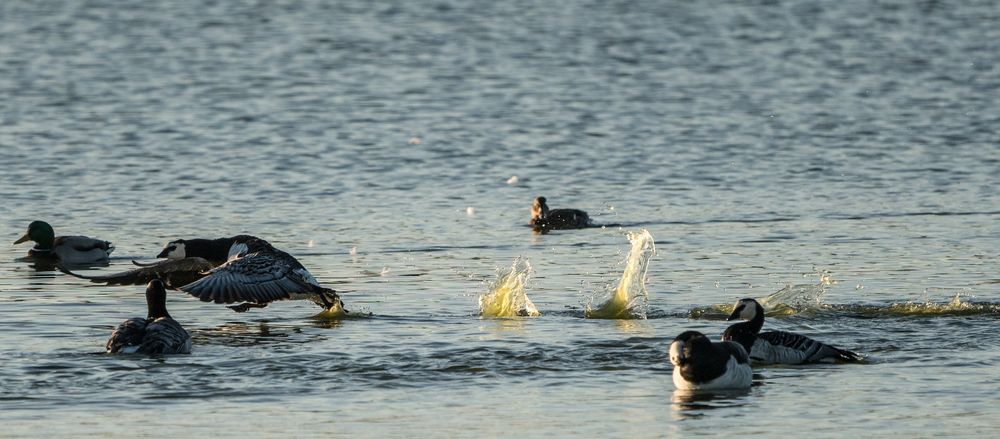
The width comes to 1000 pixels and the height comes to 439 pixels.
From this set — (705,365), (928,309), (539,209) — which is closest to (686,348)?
(705,365)

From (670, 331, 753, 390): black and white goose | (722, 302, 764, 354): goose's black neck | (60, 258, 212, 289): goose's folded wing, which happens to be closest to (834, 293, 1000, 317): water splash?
(722, 302, 764, 354): goose's black neck

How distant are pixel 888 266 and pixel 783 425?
7.80m

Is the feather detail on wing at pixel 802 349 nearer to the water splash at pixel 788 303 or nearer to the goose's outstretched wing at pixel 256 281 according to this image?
the water splash at pixel 788 303

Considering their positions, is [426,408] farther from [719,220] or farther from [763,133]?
[763,133]

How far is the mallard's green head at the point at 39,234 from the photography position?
21172 mm

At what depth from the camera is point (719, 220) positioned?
75.0ft

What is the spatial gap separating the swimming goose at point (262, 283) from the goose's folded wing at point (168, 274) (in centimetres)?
78

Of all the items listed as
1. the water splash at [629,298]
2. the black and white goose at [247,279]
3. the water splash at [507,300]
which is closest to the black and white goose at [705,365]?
the water splash at [629,298]

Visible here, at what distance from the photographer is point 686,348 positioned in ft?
43.1

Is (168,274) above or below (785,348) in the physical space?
above

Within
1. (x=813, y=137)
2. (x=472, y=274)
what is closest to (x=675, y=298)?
(x=472, y=274)

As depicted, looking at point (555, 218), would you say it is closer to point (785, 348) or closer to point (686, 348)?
point (785, 348)

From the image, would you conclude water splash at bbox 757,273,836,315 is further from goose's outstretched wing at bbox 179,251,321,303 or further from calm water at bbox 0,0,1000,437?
goose's outstretched wing at bbox 179,251,321,303

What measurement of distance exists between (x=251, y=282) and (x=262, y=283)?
5.1 inches
